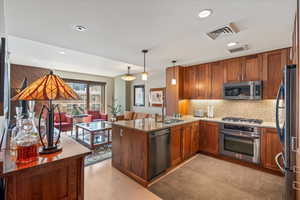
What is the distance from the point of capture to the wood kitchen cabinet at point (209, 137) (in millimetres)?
3340

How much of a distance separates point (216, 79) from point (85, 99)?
5.89 meters

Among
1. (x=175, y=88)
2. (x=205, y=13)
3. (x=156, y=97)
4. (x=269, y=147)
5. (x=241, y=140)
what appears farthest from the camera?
(x=156, y=97)

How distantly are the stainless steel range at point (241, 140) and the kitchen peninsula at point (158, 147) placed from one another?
94 millimetres

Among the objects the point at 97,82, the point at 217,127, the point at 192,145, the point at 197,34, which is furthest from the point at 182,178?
the point at 97,82

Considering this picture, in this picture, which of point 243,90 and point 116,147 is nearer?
point 116,147

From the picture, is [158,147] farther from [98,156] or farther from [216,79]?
[216,79]

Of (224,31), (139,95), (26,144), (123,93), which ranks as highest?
(224,31)

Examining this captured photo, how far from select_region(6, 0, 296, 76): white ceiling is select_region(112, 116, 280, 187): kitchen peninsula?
160 centimetres

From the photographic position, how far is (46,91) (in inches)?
44.0

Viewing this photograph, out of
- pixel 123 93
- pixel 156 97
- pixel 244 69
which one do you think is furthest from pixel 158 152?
pixel 123 93

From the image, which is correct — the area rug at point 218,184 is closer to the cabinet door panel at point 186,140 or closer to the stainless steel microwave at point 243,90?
the cabinet door panel at point 186,140

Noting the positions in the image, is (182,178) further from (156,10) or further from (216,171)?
(156,10)

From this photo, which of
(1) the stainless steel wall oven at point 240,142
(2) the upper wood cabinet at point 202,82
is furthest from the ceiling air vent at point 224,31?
(1) the stainless steel wall oven at point 240,142

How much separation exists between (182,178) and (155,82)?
12.9ft
